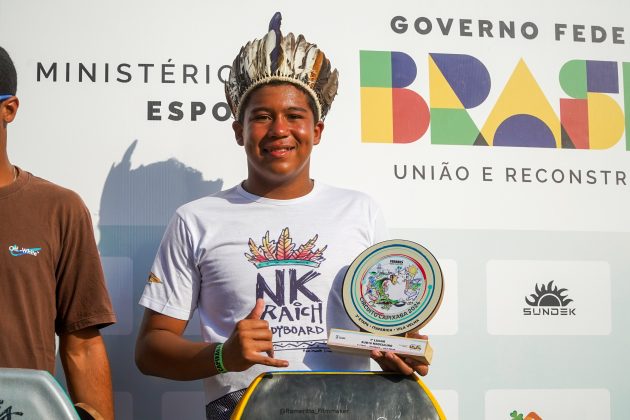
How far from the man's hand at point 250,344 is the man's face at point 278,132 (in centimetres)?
53

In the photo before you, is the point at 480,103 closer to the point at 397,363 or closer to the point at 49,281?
the point at 397,363

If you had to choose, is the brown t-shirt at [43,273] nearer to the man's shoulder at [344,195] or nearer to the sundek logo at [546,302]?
the man's shoulder at [344,195]

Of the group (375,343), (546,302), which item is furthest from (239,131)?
(546,302)

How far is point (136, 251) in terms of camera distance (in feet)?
9.68

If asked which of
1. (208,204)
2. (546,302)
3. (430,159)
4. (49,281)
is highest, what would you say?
(430,159)

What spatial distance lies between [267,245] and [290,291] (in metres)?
0.16

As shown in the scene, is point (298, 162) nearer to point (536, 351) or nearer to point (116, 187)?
point (116, 187)

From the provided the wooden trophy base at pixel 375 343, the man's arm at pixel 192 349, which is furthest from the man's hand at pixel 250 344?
the wooden trophy base at pixel 375 343

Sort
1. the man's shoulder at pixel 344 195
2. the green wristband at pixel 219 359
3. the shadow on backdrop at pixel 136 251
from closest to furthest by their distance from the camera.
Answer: the green wristband at pixel 219 359, the man's shoulder at pixel 344 195, the shadow on backdrop at pixel 136 251

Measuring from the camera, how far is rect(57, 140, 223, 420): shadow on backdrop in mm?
2910

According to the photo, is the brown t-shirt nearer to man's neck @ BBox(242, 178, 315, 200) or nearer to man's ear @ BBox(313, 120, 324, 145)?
man's neck @ BBox(242, 178, 315, 200)

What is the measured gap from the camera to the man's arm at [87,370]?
2.29 m

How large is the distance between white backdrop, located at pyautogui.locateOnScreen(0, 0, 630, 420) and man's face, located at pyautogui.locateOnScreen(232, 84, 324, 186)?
442 mm

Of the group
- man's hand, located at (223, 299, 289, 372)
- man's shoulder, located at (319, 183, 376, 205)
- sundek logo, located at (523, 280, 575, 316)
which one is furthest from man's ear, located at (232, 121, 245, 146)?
sundek logo, located at (523, 280, 575, 316)
